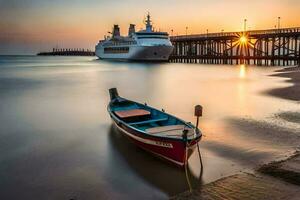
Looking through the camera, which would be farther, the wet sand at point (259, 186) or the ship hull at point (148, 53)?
the ship hull at point (148, 53)

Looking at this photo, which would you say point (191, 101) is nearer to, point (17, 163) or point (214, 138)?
point (214, 138)

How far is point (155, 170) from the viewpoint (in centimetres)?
1055

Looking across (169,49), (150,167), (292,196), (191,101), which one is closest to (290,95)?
(191,101)

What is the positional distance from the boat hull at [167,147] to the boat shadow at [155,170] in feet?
0.86

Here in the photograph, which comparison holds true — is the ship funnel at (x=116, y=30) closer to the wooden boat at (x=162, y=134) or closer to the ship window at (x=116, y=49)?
the ship window at (x=116, y=49)

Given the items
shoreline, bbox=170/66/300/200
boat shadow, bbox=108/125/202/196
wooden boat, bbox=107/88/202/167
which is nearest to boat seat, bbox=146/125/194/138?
wooden boat, bbox=107/88/202/167

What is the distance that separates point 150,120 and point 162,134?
2382 mm

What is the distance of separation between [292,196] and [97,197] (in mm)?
4485

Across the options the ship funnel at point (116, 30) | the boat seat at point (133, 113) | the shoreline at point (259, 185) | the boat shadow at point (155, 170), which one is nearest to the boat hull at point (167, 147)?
the boat shadow at point (155, 170)

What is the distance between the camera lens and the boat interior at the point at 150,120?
36.3 feet

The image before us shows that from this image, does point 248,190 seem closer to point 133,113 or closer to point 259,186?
point 259,186

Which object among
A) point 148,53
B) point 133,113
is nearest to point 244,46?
point 148,53

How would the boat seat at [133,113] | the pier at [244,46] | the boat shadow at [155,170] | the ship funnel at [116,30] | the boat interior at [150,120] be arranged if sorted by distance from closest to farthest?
the boat shadow at [155,170] < the boat interior at [150,120] < the boat seat at [133,113] < the pier at [244,46] < the ship funnel at [116,30]

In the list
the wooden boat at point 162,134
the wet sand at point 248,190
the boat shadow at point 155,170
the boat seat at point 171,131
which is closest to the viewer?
the wet sand at point 248,190
